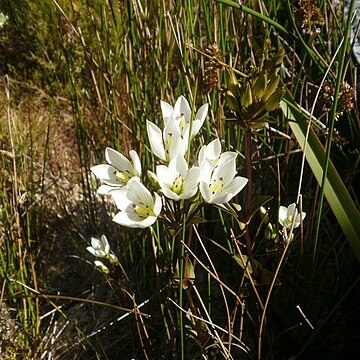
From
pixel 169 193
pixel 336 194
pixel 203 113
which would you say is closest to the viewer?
pixel 169 193

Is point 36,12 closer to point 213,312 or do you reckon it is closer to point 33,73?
point 33,73

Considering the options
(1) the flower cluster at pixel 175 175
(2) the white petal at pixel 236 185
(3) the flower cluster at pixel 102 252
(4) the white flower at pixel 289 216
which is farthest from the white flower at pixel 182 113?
(3) the flower cluster at pixel 102 252

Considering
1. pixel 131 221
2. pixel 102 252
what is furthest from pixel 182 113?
pixel 102 252

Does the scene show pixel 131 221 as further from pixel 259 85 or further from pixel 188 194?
pixel 259 85

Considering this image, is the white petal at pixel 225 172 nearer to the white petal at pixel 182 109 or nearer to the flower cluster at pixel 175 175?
the flower cluster at pixel 175 175

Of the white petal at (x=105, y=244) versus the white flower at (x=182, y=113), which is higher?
the white flower at (x=182, y=113)

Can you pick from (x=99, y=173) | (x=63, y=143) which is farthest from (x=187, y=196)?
(x=63, y=143)

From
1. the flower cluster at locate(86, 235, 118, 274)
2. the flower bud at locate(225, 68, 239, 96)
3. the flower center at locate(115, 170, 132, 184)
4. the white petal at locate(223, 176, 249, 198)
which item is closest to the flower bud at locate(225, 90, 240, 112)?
the flower bud at locate(225, 68, 239, 96)
